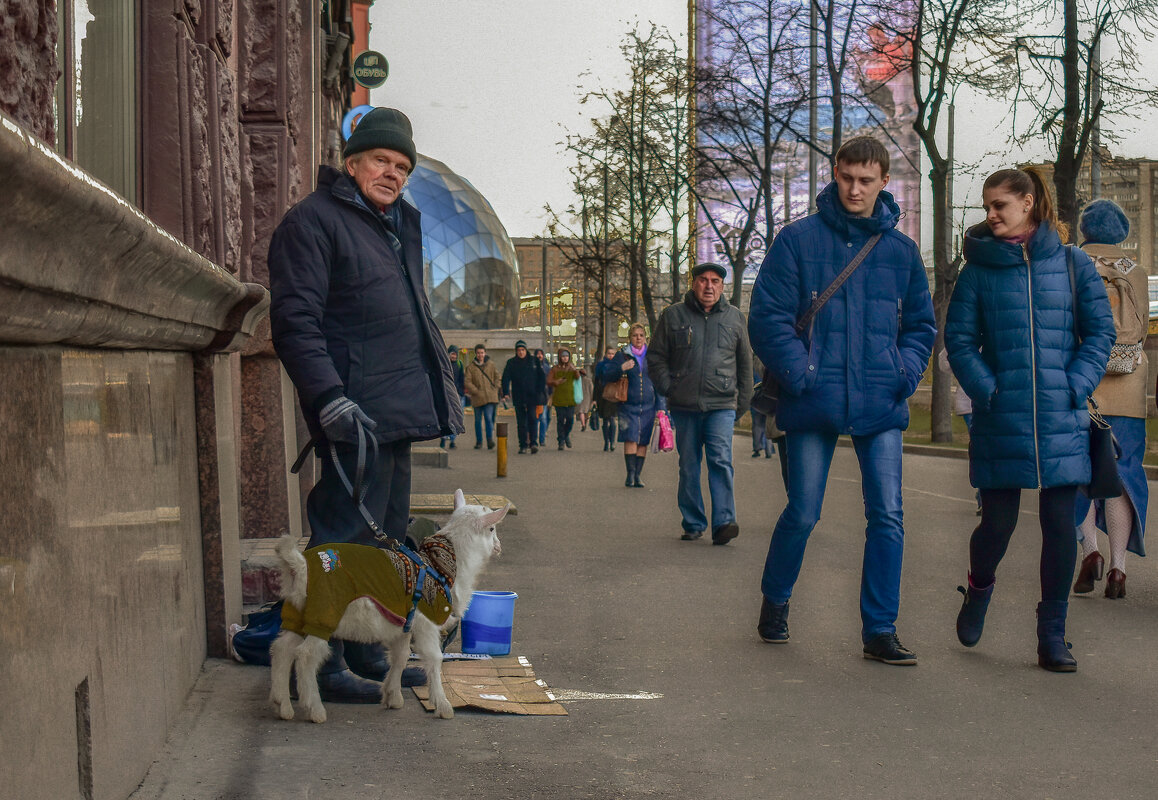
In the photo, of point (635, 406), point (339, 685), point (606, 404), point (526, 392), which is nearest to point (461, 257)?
point (526, 392)

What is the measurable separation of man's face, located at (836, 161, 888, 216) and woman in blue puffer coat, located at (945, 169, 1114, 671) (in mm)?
461

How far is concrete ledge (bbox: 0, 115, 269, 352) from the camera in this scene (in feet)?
7.61

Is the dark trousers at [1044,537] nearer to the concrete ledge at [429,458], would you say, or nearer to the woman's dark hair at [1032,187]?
the woman's dark hair at [1032,187]

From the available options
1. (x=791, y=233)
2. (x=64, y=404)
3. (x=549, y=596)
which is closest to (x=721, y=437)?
(x=549, y=596)

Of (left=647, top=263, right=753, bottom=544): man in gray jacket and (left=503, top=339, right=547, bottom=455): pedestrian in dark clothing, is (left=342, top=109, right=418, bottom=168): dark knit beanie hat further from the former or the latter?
(left=503, top=339, right=547, bottom=455): pedestrian in dark clothing

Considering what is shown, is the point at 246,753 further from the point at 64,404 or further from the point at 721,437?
the point at 721,437

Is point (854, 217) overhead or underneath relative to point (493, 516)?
overhead

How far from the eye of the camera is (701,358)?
1123 centimetres

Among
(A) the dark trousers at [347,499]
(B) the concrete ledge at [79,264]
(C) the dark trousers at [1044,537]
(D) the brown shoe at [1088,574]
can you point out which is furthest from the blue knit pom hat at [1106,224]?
(B) the concrete ledge at [79,264]

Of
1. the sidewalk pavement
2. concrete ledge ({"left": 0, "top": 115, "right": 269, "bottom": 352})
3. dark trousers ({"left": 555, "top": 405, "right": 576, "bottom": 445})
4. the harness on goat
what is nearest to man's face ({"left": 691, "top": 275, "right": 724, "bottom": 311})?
A: the sidewalk pavement

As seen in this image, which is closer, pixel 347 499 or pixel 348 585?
pixel 348 585

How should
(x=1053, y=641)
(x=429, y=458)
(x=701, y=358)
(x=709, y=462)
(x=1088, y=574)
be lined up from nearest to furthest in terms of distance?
(x=1053, y=641) → (x=1088, y=574) → (x=709, y=462) → (x=701, y=358) → (x=429, y=458)

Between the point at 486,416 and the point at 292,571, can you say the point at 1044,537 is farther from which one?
the point at 486,416

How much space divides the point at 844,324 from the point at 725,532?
4.34m
